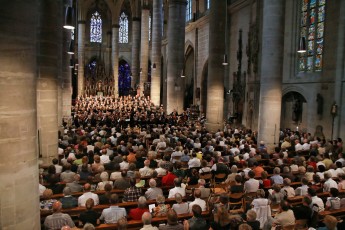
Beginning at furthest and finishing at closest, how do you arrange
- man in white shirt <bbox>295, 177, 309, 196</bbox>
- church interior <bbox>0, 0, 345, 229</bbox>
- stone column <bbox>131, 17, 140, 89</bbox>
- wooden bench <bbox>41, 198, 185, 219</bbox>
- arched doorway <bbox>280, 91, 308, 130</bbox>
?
1. stone column <bbox>131, 17, 140, 89</bbox>
2. arched doorway <bbox>280, 91, 308, 130</bbox>
3. man in white shirt <bbox>295, 177, 309, 196</bbox>
4. wooden bench <bbox>41, 198, 185, 219</bbox>
5. church interior <bbox>0, 0, 345, 229</bbox>

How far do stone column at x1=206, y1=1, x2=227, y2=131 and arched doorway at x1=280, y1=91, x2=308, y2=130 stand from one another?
4411mm

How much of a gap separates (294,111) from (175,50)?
1182 cm

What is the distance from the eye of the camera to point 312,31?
2159 cm

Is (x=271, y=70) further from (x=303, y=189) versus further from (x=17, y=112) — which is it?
(x=17, y=112)

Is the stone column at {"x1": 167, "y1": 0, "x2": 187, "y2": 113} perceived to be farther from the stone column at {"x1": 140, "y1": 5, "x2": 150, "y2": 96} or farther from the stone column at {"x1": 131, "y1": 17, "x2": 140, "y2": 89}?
the stone column at {"x1": 131, "y1": 17, "x2": 140, "y2": 89}

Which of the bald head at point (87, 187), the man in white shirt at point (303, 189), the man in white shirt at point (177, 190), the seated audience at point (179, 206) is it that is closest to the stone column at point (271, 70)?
the man in white shirt at point (303, 189)

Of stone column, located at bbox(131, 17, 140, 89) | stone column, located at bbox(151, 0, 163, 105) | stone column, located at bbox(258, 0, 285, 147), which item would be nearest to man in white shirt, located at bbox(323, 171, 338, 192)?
stone column, located at bbox(258, 0, 285, 147)

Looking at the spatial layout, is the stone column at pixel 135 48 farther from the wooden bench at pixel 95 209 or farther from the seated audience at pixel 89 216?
the seated audience at pixel 89 216

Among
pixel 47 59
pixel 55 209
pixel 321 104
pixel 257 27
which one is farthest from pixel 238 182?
pixel 257 27

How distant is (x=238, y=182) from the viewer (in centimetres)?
908

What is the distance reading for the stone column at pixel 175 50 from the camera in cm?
2936

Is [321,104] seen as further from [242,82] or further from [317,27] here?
[242,82]

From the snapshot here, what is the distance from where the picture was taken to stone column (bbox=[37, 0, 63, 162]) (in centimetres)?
1309

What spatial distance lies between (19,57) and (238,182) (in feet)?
19.9
